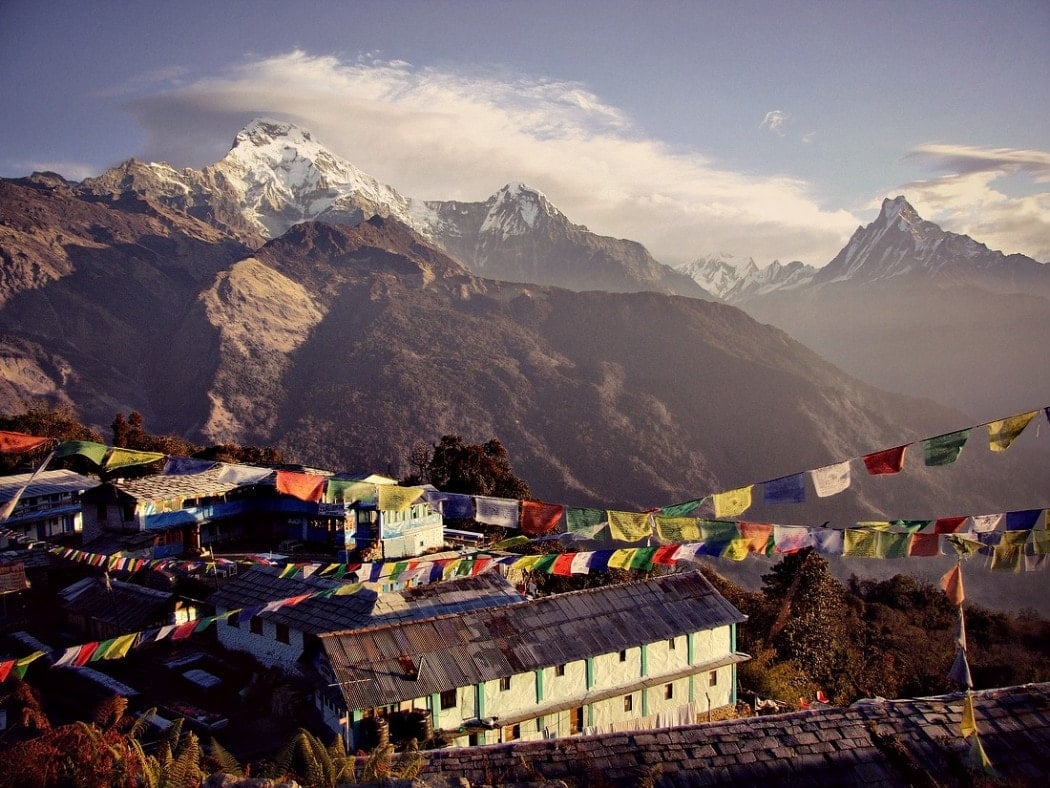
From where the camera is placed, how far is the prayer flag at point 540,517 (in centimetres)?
1872

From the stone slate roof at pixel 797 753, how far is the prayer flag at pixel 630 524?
239 inches

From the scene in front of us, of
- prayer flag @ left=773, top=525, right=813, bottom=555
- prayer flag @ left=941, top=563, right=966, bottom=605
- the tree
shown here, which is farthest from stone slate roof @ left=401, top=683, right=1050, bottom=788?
the tree

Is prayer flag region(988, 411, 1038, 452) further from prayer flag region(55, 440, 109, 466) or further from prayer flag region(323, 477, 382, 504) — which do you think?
prayer flag region(55, 440, 109, 466)

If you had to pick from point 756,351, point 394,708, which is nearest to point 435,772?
point 394,708

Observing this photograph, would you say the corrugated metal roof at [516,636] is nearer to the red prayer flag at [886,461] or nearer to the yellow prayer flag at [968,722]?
the red prayer flag at [886,461]

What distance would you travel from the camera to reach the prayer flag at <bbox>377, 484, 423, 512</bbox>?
707 inches

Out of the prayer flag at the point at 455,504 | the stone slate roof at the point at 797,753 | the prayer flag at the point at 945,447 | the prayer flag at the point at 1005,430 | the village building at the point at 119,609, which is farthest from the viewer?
the village building at the point at 119,609

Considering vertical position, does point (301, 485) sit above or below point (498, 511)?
above

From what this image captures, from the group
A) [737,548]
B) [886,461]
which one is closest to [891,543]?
[886,461]

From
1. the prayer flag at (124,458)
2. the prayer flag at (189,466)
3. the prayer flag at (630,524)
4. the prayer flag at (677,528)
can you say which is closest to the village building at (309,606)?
the prayer flag at (189,466)

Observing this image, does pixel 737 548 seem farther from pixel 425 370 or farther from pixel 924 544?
pixel 425 370

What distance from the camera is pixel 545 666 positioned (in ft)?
64.5

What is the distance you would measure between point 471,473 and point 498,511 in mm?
30410

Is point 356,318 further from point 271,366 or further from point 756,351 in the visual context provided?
point 756,351
